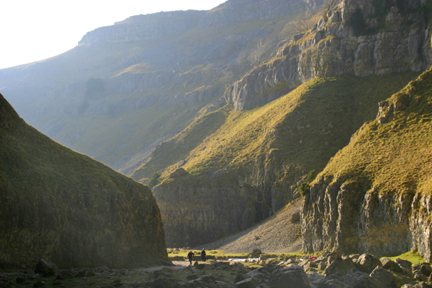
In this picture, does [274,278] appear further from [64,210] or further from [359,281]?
[64,210]

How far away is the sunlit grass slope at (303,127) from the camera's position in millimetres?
83250

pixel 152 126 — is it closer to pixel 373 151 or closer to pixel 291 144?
pixel 291 144

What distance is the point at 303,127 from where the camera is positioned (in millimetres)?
90062

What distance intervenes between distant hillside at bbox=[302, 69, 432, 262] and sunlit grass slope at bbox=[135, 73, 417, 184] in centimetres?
→ 2432

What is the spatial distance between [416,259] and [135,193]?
30.2 metres

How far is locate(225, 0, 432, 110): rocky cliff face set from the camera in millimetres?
82688

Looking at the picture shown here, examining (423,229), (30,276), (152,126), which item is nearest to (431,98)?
(423,229)

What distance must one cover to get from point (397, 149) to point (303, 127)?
138 feet

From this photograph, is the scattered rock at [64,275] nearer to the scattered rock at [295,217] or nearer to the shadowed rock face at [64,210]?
the shadowed rock face at [64,210]

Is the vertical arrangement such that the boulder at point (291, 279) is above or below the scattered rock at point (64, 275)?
below

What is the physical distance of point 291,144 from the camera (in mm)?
89250

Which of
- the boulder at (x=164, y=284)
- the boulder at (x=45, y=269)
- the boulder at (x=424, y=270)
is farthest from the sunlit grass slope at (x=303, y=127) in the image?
the boulder at (x=45, y=269)

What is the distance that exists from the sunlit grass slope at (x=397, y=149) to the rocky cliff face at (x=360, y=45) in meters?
31.0

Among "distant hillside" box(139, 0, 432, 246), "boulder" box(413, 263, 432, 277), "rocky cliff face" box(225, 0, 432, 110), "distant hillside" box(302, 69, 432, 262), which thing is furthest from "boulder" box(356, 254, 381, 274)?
"rocky cliff face" box(225, 0, 432, 110)
